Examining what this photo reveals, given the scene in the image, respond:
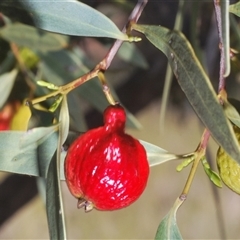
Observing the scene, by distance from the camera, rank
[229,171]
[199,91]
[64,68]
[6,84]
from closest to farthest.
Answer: [199,91] → [229,171] → [6,84] → [64,68]

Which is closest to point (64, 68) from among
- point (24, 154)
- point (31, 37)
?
point (31, 37)

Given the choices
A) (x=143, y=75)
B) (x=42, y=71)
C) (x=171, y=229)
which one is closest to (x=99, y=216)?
(x=143, y=75)

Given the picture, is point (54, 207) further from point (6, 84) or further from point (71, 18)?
point (6, 84)

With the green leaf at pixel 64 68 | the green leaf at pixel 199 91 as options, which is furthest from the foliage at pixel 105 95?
the green leaf at pixel 64 68

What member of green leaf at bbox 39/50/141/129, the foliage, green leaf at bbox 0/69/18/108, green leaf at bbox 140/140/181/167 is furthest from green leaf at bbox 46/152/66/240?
green leaf at bbox 39/50/141/129

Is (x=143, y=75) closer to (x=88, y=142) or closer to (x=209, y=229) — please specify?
(x=209, y=229)

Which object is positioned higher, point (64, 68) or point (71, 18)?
point (71, 18)

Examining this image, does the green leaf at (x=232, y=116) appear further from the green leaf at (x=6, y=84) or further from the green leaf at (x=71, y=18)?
the green leaf at (x=6, y=84)
